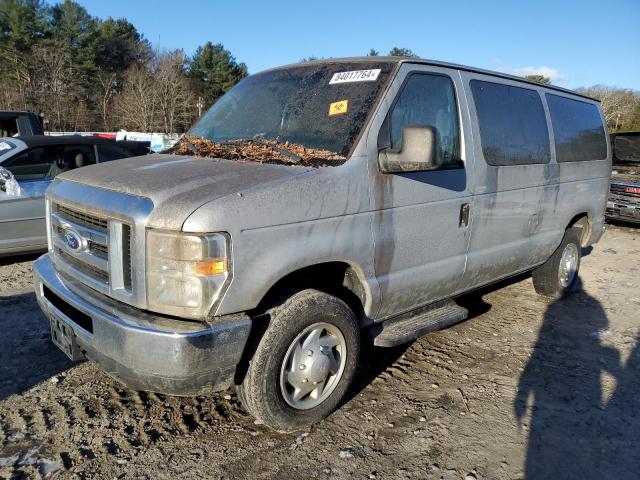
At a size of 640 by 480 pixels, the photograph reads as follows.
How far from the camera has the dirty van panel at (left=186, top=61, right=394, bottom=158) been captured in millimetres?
3168

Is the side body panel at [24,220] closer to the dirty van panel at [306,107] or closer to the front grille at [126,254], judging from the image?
the dirty van panel at [306,107]

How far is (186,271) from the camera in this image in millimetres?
2426

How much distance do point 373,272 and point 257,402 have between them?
1.03 m

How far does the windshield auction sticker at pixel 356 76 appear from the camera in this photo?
10.9 ft

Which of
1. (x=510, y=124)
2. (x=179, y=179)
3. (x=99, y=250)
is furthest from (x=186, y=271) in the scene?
(x=510, y=124)

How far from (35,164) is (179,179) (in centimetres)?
465

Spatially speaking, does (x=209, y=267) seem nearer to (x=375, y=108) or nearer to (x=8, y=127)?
(x=375, y=108)

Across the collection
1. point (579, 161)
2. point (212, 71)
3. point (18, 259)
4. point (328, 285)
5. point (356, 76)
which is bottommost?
point (18, 259)

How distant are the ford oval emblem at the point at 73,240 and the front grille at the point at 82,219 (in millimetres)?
73

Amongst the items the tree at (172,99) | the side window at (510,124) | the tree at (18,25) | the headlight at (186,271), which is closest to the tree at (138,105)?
the tree at (172,99)

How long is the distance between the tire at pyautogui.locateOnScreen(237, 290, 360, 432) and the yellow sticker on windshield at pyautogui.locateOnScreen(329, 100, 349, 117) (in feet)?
3.77

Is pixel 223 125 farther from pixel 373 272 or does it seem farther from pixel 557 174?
pixel 557 174

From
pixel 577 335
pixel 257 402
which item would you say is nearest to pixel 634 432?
pixel 577 335

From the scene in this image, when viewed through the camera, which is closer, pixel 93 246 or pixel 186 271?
pixel 186 271
